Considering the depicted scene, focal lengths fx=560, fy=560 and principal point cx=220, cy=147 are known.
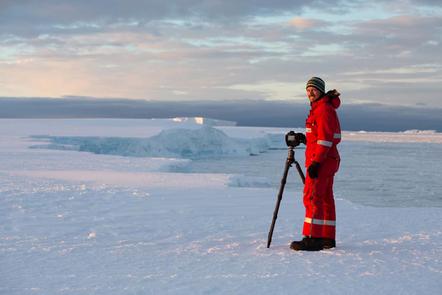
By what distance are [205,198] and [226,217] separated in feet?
5.11

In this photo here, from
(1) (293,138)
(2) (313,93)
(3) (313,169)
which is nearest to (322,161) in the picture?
(3) (313,169)

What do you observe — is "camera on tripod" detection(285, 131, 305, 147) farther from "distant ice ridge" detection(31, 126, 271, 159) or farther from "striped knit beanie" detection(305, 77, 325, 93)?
"distant ice ridge" detection(31, 126, 271, 159)

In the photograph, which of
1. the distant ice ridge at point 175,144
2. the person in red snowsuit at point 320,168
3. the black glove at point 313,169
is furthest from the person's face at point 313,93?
the distant ice ridge at point 175,144

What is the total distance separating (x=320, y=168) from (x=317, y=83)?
2.24ft

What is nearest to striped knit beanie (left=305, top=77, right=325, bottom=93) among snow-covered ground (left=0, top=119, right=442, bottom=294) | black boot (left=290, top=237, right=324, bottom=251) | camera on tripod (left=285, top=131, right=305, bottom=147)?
camera on tripod (left=285, top=131, right=305, bottom=147)

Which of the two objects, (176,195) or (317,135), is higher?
(317,135)

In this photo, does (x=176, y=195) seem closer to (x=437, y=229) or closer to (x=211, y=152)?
(x=437, y=229)

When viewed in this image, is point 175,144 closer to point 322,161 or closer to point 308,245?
point 308,245

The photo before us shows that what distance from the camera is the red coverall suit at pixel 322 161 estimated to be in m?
4.34

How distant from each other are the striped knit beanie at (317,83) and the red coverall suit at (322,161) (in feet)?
0.29

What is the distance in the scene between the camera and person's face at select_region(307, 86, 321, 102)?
4488 mm

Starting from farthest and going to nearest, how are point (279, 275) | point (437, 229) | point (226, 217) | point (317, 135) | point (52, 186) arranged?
point (52, 186)
point (226, 217)
point (437, 229)
point (317, 135)
point (279, 275)

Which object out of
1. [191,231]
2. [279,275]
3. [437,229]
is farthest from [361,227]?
[279,275]

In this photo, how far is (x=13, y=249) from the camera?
448 cm
